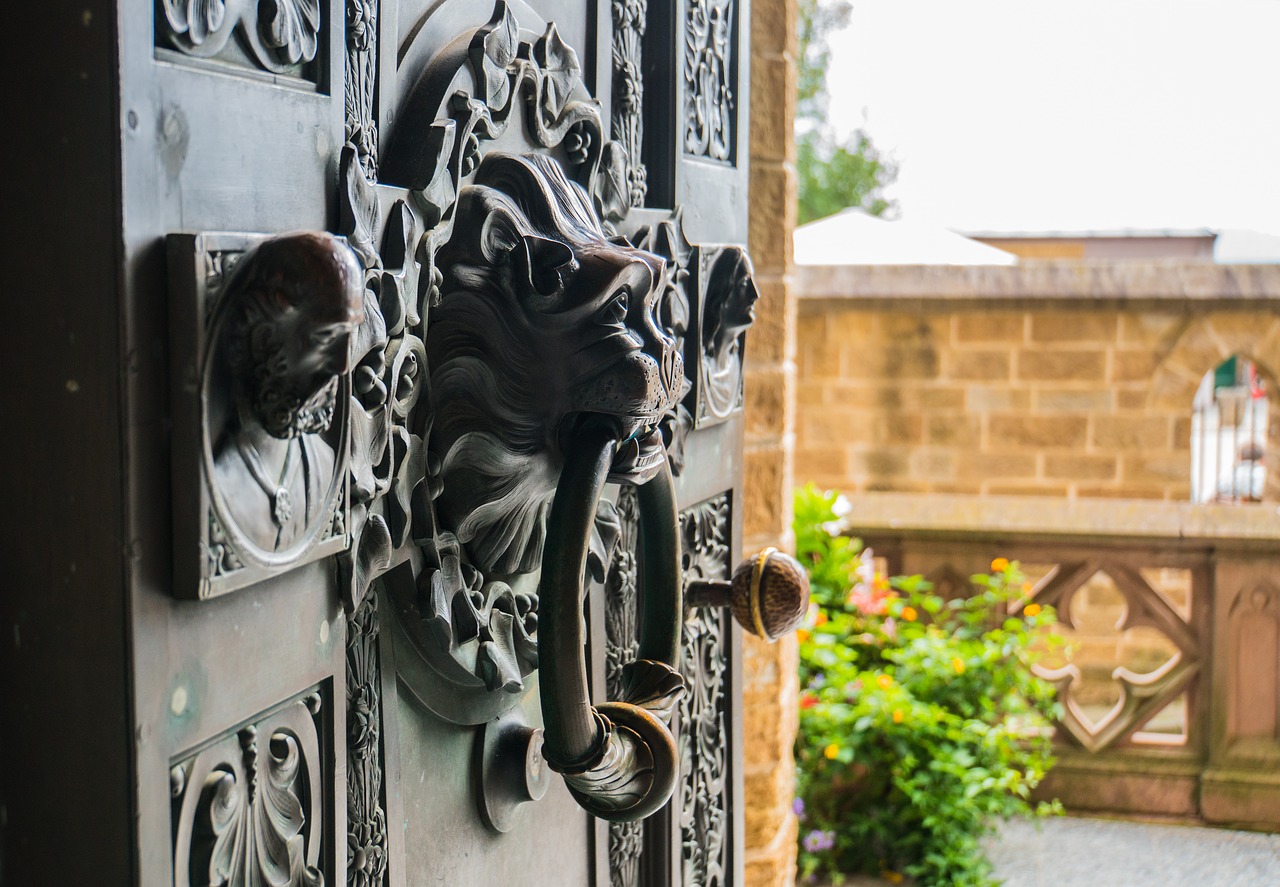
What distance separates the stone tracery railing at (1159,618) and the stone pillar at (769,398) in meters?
1.78

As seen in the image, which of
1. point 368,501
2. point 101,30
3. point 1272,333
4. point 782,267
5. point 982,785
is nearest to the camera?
point 101,30

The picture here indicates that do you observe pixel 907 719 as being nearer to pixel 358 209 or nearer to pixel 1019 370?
pixel 1019 370

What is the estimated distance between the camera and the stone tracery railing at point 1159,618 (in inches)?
133

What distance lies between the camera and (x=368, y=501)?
60cm

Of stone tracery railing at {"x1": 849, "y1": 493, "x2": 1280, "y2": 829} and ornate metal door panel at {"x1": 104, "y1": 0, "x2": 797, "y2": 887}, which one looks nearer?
ornate metal door panel at {"x1": 104, "y1": 0, "x2": 797, "y2": 887}

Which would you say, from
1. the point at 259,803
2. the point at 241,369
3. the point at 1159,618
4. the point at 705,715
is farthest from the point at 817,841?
the point at 241,369

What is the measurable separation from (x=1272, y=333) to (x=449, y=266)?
15.9ft

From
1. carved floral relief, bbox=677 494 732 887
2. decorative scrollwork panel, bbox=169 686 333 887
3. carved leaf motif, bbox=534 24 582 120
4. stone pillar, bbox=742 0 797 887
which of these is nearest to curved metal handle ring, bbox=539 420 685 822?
decorative scrollwork panel, bbox=169 686 333 887

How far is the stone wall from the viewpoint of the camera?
191 inches

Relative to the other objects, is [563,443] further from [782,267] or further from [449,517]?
[782,267]

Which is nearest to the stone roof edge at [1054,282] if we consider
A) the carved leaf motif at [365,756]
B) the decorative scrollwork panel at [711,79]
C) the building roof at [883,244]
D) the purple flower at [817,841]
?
the building roof at [883,244]

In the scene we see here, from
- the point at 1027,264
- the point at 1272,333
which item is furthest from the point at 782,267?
the point at 1272,333

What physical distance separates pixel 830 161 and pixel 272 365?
18.7 metres

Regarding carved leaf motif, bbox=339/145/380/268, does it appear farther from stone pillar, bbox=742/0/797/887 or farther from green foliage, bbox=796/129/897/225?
green foliage, bbox=796/129/897/225
